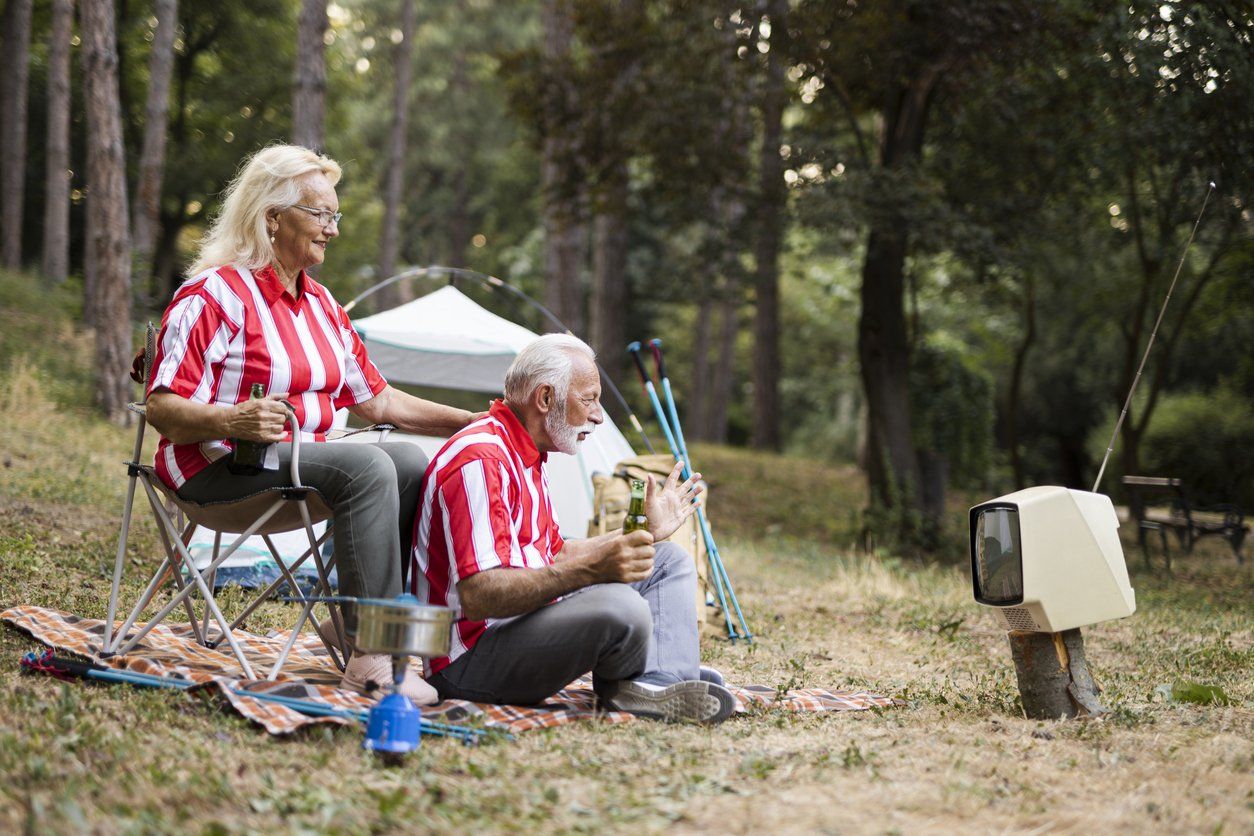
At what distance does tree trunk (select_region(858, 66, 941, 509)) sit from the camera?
8586 millimetres

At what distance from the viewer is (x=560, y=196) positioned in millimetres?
9539

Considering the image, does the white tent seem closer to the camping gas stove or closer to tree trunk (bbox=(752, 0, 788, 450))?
the camping gas stove

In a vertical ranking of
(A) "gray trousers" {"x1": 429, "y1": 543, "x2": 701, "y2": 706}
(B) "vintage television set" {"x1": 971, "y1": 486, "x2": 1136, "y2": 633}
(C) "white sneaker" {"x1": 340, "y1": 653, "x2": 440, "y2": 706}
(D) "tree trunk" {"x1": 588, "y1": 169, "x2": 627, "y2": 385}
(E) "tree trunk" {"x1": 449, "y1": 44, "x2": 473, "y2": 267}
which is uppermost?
(E) "tree trunk" {"x1": 449, "y1": 44, "x2": 473, "y2": 267}

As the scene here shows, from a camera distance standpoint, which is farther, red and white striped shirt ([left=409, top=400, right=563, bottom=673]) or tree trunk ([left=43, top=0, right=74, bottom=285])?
tree trunk ([left=43, top=0, right=74, bottom=285])

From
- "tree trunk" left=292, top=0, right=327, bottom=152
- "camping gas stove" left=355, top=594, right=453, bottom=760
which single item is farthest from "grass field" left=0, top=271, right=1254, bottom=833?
"tree trunk" left=292, top=0, right=327, bottom=152

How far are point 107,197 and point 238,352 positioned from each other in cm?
583

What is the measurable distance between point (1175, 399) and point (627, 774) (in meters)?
13.5

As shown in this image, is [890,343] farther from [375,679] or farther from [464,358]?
[375,679]

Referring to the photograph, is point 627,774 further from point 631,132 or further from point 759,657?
point 631,132

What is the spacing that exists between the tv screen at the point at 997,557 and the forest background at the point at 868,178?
2214mm

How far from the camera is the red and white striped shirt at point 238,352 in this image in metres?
2.86

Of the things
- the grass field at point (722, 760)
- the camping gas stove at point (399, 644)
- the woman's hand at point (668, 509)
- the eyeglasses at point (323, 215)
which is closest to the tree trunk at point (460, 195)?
the grass field at point (722, 760)

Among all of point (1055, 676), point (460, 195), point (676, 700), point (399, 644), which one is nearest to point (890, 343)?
point (1055, 676)

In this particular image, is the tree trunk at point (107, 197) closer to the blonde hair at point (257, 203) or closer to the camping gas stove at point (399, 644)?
the blonde hair at point (257, 203)
